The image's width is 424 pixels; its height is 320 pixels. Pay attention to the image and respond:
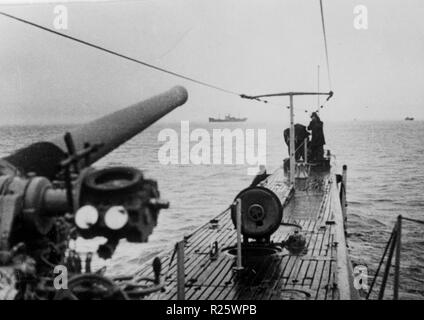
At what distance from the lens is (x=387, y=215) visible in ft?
93.9

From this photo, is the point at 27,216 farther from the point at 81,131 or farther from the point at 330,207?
the point at 330,207

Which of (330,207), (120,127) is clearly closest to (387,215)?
(330,207)

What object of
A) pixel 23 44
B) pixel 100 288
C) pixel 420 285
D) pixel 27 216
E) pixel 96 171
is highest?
pixel 23 44

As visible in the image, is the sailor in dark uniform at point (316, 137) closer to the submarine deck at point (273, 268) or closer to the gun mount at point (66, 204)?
the submarine deck at point (273, 268)

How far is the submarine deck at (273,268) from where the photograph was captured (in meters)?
8.00

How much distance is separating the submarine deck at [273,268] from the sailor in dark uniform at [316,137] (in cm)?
1099

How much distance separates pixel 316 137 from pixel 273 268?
1624cm

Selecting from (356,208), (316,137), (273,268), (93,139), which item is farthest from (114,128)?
(356,208)

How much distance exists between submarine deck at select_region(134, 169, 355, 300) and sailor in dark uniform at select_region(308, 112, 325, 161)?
433 inches

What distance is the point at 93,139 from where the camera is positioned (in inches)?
190

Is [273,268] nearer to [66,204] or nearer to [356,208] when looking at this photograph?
[66,204]

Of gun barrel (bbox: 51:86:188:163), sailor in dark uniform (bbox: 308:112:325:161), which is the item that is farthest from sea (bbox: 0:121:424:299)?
sailor in dark uniform (bbox: 308:112:325:161)

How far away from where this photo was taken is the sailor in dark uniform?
2467 centimetres
